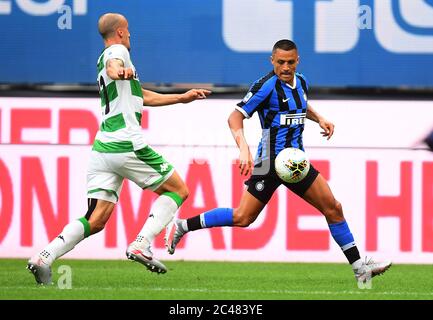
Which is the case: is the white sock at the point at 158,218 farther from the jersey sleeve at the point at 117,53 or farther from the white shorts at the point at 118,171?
the jersey sleeve at the point at 117,53

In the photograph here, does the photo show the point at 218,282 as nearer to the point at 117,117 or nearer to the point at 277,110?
the point at 277,110

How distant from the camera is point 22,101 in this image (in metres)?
12.0

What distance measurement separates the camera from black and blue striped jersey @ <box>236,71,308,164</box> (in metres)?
9.20

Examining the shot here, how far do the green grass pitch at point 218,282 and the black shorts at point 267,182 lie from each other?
0.72 meters

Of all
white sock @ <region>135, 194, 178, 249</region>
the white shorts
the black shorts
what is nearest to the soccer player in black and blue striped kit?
the black shorts

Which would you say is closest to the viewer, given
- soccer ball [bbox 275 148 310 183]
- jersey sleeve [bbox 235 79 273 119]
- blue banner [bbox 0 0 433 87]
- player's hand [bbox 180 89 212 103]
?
player's hand [bbox 180 89 212 103]

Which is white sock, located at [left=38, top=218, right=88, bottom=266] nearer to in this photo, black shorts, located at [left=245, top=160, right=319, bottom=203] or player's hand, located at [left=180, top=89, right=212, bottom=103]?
player's hand, located at [left=180, top=89, right=212, bottom=103]

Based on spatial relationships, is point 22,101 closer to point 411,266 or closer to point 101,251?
point 101,251

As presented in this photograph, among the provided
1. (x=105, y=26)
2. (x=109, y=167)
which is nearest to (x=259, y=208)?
(x=109, y=167)

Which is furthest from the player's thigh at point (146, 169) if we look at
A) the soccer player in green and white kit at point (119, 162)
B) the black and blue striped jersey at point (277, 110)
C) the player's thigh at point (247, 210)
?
the black and blue striped jersey at point (277, 110)

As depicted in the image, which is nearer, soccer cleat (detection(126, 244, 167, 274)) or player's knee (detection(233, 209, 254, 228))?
soccer cleat (detection(126, 244, 167, 274))

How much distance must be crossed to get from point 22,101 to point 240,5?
2371mm

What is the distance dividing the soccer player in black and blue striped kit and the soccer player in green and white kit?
1.85 ft

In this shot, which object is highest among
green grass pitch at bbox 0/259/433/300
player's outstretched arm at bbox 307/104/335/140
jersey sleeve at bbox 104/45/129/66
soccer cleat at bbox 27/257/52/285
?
jersey sleeve at bbox 104/45/129/66
